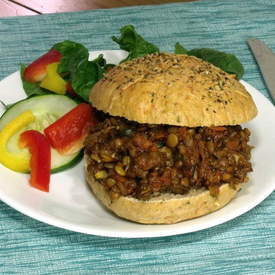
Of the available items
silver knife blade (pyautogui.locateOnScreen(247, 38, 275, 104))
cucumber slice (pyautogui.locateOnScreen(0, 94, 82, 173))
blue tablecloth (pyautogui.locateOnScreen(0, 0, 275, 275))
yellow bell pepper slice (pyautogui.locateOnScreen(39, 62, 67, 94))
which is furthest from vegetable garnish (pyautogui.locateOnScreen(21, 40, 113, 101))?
silver knife blade (pyautogui.locateOnScreen(247, 38, 275, 104))

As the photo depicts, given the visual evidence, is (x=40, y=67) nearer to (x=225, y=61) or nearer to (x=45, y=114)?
(x=45, y=114)

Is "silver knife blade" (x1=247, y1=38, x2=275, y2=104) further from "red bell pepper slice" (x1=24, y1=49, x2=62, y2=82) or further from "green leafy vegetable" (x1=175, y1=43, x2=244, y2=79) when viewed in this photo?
"red bell pepper slice" (x1=24, y1=49, x2=62, y2=82)

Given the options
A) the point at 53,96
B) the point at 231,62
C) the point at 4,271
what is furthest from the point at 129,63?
the point at 4,271

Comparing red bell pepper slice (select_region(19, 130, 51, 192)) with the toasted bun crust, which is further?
red bell pepper slice (select_region(19, 130, 51, 192))

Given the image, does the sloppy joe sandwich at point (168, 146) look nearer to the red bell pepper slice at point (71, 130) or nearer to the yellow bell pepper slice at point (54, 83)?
the red bell pepper slice at point (71, 130)

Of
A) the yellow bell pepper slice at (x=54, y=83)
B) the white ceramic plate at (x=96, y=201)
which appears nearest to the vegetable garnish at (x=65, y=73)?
the yellow bell pepper slice at (x=54, y=83)
